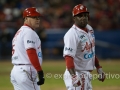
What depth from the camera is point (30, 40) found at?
707 centimetres

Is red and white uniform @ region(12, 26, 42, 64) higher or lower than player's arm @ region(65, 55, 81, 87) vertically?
higher

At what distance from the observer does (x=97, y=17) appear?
24.0 metres

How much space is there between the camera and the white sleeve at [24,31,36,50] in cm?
703

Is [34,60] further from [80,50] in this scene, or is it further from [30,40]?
[80,50]

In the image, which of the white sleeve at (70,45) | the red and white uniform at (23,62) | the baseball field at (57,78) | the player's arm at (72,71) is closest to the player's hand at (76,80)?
the player's arm at (72,71)

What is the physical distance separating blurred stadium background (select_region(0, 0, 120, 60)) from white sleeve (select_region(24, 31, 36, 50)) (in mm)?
15185

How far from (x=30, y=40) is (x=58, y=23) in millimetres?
16892

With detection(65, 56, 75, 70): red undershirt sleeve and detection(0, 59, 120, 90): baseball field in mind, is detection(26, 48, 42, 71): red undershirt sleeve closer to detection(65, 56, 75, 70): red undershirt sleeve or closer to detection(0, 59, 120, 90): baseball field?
detection(65, 56, 75, 70): red undershirt sleeve

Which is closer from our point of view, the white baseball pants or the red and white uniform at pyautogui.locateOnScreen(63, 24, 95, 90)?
the white baseball pants

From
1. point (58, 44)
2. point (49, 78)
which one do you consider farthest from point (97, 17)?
point (49, 78)

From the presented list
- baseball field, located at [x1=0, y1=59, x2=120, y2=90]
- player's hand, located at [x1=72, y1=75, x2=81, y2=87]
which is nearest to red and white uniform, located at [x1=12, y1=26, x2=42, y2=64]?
player's hand, located at [x1=72, y1=75, x2=81, y2=87]

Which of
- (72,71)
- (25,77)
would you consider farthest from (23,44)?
(72,71)

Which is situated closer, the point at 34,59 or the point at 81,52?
the point at 34,59

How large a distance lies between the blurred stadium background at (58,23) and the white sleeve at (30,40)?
15185 millimetres
